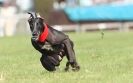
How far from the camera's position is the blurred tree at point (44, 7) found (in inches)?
2238

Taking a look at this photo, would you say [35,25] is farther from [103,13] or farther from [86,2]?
[86,2]

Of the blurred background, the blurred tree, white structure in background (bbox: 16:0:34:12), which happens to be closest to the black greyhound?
the blurred background

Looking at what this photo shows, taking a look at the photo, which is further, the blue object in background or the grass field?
the blue object in background

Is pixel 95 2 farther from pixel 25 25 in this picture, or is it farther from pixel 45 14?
pixel 25 25

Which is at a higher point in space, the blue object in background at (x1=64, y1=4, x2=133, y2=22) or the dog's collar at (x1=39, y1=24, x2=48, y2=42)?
the dog's collar at (x1=39, y1=24, x2=48, y2=42)

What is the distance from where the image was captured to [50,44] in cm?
1202

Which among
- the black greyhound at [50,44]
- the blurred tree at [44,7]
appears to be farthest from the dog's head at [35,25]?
the blurred tree at [44,7]

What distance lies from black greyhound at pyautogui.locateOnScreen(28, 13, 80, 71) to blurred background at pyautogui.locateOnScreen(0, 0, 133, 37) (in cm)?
3112

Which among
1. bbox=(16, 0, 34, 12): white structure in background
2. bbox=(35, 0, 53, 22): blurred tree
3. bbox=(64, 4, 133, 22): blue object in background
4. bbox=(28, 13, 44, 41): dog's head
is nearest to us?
bbox=(28, 13, 44, 41): dog's head

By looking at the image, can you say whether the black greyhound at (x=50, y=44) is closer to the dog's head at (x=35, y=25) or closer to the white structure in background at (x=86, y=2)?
the dog's head at (x=35, y=25)

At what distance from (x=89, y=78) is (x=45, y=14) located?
150 ft

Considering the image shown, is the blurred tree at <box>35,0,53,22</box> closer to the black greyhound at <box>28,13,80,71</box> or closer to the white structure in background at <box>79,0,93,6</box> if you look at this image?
the white structure in background at <box>79,0,93,6</box>

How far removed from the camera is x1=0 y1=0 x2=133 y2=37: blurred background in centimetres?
4512

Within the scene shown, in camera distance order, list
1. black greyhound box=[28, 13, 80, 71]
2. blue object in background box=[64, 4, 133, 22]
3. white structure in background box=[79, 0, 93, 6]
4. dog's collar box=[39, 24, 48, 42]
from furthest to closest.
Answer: white structure in background box=[79, 0, 93, 6] < blue object in background box=[64, 4, 133, 22] < dog's collar box=[39, 24, 48, 42] < black greyhound box=[28, 13, 80, 71]
